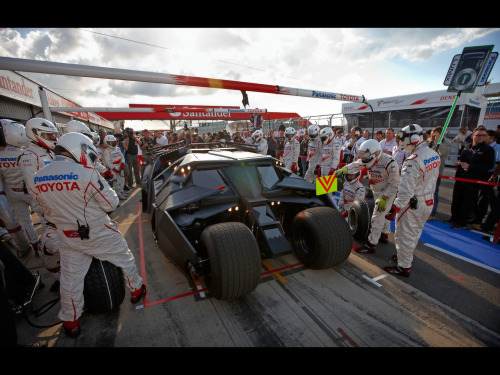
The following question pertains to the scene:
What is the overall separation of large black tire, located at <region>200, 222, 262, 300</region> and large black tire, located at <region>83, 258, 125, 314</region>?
0.99 metres

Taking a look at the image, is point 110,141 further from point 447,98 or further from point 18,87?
point 447,98

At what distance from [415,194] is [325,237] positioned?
149 cm

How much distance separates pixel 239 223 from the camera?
2432mm

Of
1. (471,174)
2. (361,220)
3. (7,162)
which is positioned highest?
(7,162)

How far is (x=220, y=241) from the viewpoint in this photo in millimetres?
2172

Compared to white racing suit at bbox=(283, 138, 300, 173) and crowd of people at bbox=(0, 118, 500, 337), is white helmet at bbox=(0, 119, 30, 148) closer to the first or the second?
crowd of people at bbox=(0, 118, 500, 337)

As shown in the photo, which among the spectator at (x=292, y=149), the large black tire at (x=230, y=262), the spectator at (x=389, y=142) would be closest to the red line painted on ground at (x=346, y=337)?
the large black tire at (x=230, y=262)

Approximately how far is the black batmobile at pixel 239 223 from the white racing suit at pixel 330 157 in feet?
11.1

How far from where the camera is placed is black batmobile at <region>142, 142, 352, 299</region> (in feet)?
7.15

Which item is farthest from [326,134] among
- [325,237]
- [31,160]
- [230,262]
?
[31,160]

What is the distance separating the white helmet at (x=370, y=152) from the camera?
334cm

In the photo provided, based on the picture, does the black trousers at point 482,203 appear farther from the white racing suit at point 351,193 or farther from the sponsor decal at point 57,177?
the sponsor decal at point 57,177

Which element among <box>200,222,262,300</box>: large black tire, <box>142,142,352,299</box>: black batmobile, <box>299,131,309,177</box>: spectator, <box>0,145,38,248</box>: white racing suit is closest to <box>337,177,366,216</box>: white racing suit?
<box>142,142,352,299</box>: black batmobile
